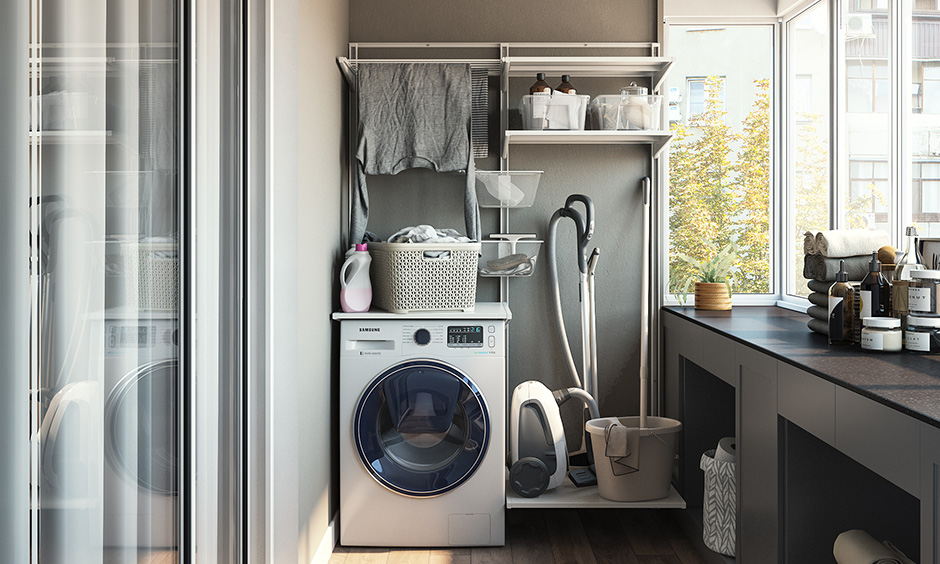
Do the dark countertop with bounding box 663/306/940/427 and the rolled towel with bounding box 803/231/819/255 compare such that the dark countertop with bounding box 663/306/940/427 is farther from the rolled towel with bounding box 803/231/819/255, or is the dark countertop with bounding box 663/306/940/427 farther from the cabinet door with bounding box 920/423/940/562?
the rolled towel with bounding box 803/231/819/255

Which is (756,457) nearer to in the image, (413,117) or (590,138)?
(590,138)

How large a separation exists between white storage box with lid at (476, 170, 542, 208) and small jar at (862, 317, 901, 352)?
143cm

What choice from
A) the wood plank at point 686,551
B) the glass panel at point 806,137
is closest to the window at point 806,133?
the glass panel at point 806,137

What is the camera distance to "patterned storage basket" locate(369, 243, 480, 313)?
2641 millimetres

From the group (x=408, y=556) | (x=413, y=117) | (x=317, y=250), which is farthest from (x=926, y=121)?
(x=408, y=556)

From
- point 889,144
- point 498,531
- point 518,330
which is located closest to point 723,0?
point 889,144

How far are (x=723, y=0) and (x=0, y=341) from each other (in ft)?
10.2

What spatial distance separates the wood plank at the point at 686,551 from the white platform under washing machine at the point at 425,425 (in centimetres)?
65

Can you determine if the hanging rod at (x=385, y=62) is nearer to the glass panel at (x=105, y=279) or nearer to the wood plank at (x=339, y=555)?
the glass panel at (x=105, y=279)

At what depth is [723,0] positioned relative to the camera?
311 cm

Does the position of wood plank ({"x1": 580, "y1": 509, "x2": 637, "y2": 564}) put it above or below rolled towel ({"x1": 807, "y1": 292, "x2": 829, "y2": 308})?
below

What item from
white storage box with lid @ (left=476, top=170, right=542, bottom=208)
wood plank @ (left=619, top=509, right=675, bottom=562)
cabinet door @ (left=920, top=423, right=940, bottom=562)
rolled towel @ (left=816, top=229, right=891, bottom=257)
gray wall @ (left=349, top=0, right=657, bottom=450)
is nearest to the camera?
cabinet door @ (left=920, top=423, right=940, bottom=562)

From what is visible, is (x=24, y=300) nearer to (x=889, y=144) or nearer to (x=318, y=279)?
(x=318, y=279)

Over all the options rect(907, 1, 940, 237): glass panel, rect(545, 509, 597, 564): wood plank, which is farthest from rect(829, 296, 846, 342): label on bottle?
rect(545, 509, 597, 564): wood plank
